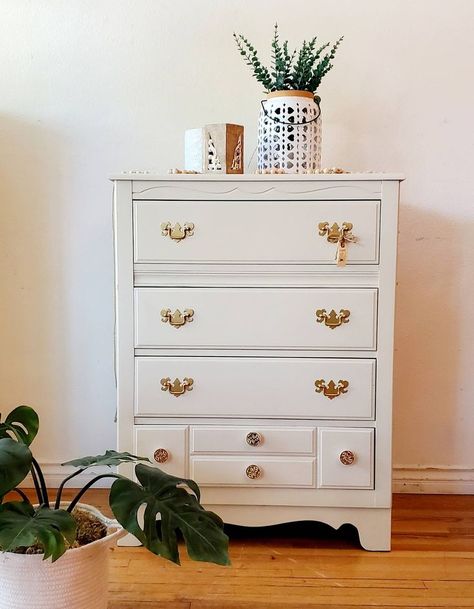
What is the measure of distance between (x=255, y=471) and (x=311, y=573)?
27 centimetres

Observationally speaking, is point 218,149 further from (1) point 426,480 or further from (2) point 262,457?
(1) point 426,480

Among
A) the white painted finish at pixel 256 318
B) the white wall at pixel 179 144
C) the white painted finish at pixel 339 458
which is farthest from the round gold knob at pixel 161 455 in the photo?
the white wall at pixel 179 144

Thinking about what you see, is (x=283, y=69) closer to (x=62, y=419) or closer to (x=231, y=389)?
(x=231, y=389)

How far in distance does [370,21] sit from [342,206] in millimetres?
744

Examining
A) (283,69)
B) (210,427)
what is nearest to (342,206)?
(283,69)

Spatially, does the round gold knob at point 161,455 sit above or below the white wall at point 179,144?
below

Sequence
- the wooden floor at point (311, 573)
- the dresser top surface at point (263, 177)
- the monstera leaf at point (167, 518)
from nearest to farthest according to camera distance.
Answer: the monstera leaf at point (167, 518) → the wooden floor at point (311, 573) → the dresser top surface at point (263, 177)

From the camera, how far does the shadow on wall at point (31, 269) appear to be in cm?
195

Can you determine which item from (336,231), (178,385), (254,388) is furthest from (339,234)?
(178,385)

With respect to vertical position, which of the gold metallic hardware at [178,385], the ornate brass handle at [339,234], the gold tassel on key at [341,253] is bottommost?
the gold metallic hardware at [178,385]

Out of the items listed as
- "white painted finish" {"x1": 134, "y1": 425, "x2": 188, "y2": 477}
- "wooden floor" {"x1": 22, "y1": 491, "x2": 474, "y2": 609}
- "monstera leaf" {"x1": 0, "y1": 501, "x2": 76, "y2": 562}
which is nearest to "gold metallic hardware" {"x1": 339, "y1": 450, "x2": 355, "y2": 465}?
"wooden floor" {"x1": 22, "y1": 491, "x2": 474, "y2": 609}

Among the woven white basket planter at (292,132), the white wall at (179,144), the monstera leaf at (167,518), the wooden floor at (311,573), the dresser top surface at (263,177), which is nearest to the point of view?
the monstera leaf at (167,518)

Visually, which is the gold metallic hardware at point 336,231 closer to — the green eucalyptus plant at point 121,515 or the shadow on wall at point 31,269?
the green eucalyptus plant at point 121,515

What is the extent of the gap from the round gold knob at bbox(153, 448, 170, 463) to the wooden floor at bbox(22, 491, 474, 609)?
0.78 ft
